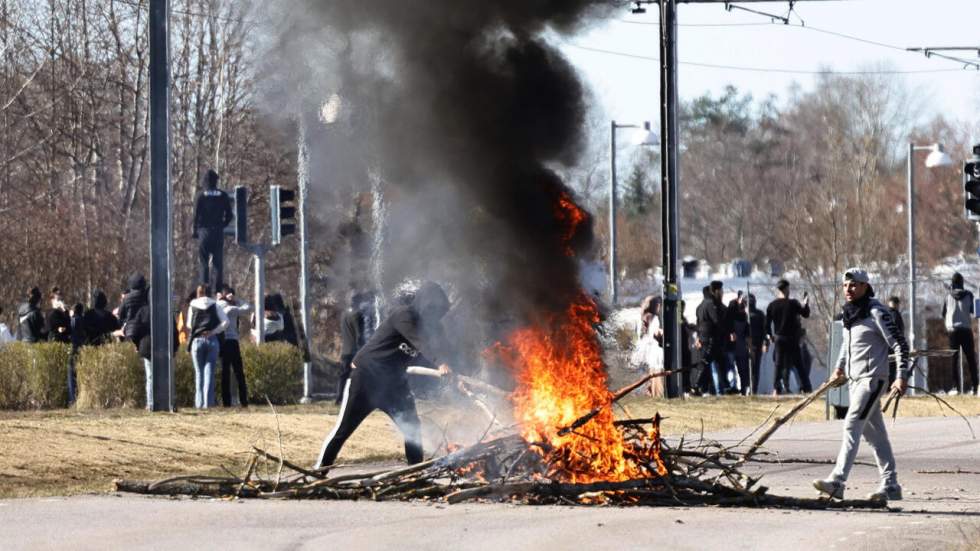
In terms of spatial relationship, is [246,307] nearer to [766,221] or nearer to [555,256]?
[555,256]

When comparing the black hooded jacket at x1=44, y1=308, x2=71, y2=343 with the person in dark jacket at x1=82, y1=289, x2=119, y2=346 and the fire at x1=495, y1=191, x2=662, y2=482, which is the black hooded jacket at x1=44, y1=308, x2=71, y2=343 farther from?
the fire at x1=495, y1=191, x2=662, y2=482

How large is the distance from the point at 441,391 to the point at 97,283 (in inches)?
778

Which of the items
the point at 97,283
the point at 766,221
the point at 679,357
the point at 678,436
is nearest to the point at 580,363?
the point at 678,436

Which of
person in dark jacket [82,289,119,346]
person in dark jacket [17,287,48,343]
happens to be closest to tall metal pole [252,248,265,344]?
person in dark jacket [82,289,119,346]

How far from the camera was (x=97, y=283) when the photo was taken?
33281mm

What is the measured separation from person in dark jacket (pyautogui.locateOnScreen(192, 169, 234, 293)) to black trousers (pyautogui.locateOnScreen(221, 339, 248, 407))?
4863mm

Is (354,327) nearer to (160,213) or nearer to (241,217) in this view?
(160,213)

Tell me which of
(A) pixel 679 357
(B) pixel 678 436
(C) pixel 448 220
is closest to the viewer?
(C) pixel 448 220

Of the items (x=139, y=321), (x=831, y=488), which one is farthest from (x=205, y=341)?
(x=831, y=488)

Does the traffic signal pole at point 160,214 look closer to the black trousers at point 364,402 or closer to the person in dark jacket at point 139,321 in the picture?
the person in dark jacket at point 139,321

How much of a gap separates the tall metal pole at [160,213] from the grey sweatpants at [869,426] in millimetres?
9213

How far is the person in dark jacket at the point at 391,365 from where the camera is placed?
43.7 ft

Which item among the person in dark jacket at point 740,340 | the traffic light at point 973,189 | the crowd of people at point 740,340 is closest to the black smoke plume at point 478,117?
the traffic light at point 973,189

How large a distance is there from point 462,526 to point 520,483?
1275 millimetres
